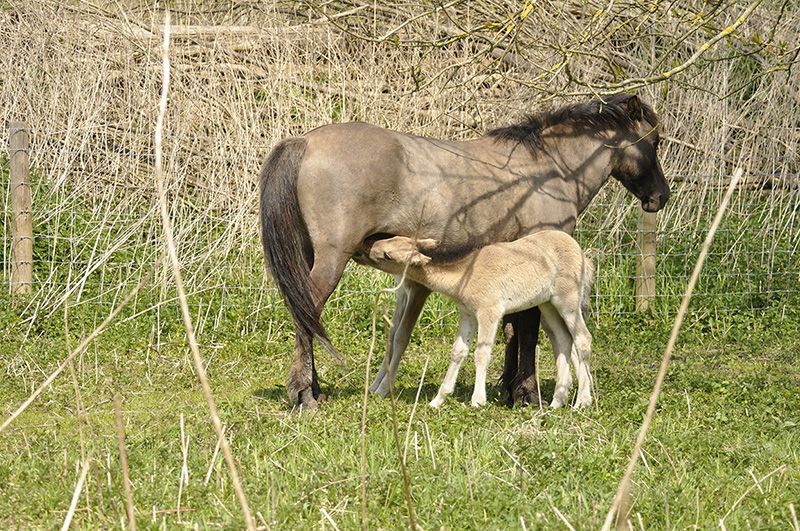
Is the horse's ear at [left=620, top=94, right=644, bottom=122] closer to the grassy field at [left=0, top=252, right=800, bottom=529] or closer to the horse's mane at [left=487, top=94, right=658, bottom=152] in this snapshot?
the horse's mane at [left=487, top=94, right=658, bottom=152]

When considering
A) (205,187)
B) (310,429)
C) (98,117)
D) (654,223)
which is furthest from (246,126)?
(310,429)

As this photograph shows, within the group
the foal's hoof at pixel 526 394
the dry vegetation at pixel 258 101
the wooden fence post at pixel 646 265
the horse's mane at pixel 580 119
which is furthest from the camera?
the dry vegetation at pixel 258 101

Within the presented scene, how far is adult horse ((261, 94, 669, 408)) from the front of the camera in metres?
7.26

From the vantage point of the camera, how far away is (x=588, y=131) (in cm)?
859

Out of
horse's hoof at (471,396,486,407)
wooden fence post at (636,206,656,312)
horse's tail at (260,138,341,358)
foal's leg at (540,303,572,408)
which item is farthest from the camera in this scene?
wooden fence post at (636,206,656,312)

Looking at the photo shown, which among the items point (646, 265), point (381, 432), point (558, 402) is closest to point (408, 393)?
point (558, 402)

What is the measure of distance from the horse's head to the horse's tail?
2.82 metres

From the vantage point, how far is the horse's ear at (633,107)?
340 inches

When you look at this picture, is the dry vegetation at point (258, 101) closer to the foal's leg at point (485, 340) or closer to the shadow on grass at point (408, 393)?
the shadow on grass at point (408, 393)

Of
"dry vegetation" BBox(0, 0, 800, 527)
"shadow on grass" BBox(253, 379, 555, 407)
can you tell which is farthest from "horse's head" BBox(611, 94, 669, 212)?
"shadow on grass" BBox(253, 379, 555, 407)

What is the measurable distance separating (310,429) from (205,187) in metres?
6.08

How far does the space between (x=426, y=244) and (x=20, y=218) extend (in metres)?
5.14

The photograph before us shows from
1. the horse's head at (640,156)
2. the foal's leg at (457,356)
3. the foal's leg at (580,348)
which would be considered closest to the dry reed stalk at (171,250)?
the foal's leg at (457,356)

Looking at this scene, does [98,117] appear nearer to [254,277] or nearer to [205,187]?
[205,187]
